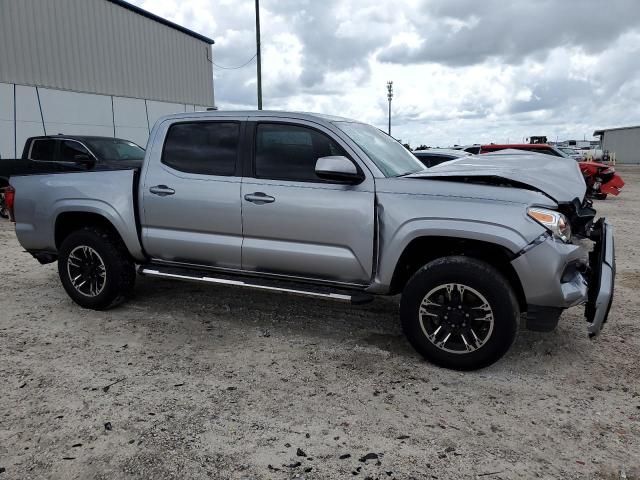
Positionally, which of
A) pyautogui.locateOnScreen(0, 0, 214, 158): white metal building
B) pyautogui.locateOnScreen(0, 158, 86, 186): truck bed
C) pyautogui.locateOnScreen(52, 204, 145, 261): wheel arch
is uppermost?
pyautogui.locateOnScreen(0, 0, 214, 158): white metal building

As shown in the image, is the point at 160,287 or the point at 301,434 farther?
the point at 160,287

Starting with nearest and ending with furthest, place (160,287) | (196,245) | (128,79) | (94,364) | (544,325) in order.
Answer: (544,325), (94,364), (196,245), (160,287), (128,79)

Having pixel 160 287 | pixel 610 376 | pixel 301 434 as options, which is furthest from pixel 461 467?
pixel 160 287

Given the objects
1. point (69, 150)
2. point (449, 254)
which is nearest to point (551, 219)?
point (449, 254)

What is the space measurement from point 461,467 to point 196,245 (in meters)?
2.80

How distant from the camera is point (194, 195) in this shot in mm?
4352

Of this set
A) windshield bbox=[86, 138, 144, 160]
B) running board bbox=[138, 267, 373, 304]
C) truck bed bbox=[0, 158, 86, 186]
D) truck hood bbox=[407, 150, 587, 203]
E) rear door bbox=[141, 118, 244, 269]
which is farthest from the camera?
truck bed bbox=[0, 158, 86, 186]

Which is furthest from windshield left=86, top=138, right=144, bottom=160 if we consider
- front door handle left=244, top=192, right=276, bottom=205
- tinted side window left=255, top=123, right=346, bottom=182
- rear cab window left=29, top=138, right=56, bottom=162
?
front door handle left=244, top=192, right=276, bottom=205

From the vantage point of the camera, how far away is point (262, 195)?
4.09 m

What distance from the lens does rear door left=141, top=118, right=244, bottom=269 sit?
4.27 meters

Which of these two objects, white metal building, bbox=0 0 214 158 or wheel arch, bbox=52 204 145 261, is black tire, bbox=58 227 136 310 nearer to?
wheel arch, bbox=52 204 145 261

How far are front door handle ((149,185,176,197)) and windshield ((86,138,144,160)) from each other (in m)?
5.89

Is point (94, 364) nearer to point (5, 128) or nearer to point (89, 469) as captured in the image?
point (89, 469)

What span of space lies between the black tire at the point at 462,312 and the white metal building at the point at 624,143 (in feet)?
182
